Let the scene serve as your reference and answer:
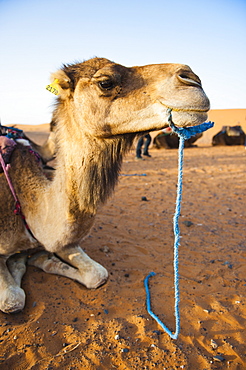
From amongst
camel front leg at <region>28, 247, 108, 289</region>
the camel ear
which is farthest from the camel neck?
camel front leg at <region>28, 247, 108, 289</region>

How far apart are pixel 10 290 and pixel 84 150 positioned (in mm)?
1413

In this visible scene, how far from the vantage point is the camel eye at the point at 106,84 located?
2203mm

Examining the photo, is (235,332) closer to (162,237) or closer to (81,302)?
(81,302)

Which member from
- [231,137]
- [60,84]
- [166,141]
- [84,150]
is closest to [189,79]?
[84,150]

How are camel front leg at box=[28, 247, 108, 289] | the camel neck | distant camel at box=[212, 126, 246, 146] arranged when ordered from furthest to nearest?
distant camel at box=[212, 126, 246, 146] → camel front leg at box=[28, 247, 108, 289] → the camel neck

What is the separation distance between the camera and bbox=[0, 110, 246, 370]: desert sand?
6.97 ft

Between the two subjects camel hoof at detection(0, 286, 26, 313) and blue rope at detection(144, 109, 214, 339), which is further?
camel hoof at detection(0, 286, 26, 313)

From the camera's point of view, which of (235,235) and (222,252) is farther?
(235,235)

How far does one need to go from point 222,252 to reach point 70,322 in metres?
2.20

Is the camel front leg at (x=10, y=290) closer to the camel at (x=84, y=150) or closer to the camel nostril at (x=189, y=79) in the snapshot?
the camel at (x=84, y=150)

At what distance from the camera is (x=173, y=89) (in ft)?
6.33

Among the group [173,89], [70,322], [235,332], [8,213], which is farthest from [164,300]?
[173,89]

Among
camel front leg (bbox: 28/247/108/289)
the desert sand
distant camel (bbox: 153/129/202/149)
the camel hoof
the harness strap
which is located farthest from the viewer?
distant camel (bbox: 153/129/202/149)

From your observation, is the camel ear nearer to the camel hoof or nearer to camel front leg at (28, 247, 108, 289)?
camel front leg at (28, 247, 108, 289)
